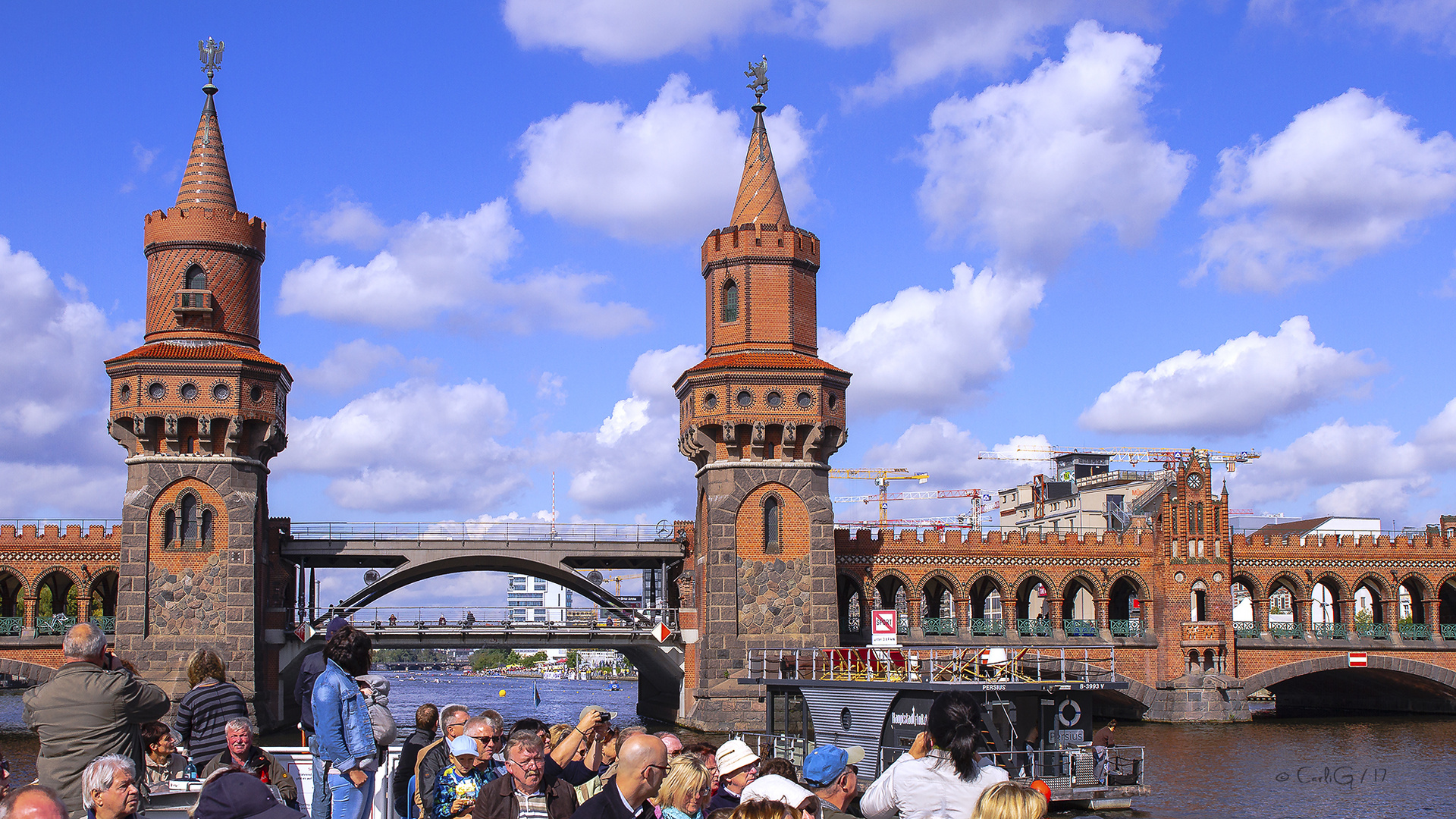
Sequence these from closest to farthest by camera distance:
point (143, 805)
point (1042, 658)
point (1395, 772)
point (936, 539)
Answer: point (143, 805) < point (1395, 772) < point (1042, 658) < point (936, 539)

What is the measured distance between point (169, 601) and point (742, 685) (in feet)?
62.8

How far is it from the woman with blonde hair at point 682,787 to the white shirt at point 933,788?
5.00 feet

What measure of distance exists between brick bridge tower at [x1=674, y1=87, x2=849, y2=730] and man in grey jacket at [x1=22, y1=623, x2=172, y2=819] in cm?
3592

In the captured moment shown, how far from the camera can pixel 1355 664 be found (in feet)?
175

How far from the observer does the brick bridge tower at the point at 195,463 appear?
1766 inches

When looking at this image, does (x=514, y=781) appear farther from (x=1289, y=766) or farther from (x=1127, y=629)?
(x=1127, y=629)

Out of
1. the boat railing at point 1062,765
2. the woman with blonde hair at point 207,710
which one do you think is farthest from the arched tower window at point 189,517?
the woman with blonde hair at point 207,710

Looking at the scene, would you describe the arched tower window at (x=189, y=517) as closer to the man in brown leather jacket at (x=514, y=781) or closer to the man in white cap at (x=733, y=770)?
the man in brown leather jacket at (x=514, y=781)

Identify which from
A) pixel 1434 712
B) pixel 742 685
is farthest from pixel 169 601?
pixel 1434 712

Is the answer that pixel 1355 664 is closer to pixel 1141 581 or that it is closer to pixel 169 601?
pixel 1141 581

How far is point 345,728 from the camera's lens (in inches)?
411

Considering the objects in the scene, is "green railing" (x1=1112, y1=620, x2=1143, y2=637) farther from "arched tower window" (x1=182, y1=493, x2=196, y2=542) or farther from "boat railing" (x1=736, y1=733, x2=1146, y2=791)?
"arched tower window" (x1=182, y1=493, x2=196, y2=542)

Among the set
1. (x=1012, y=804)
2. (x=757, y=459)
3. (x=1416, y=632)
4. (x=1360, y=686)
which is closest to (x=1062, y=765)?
(x=757, y=459)

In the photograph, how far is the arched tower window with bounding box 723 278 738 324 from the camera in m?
49.3
